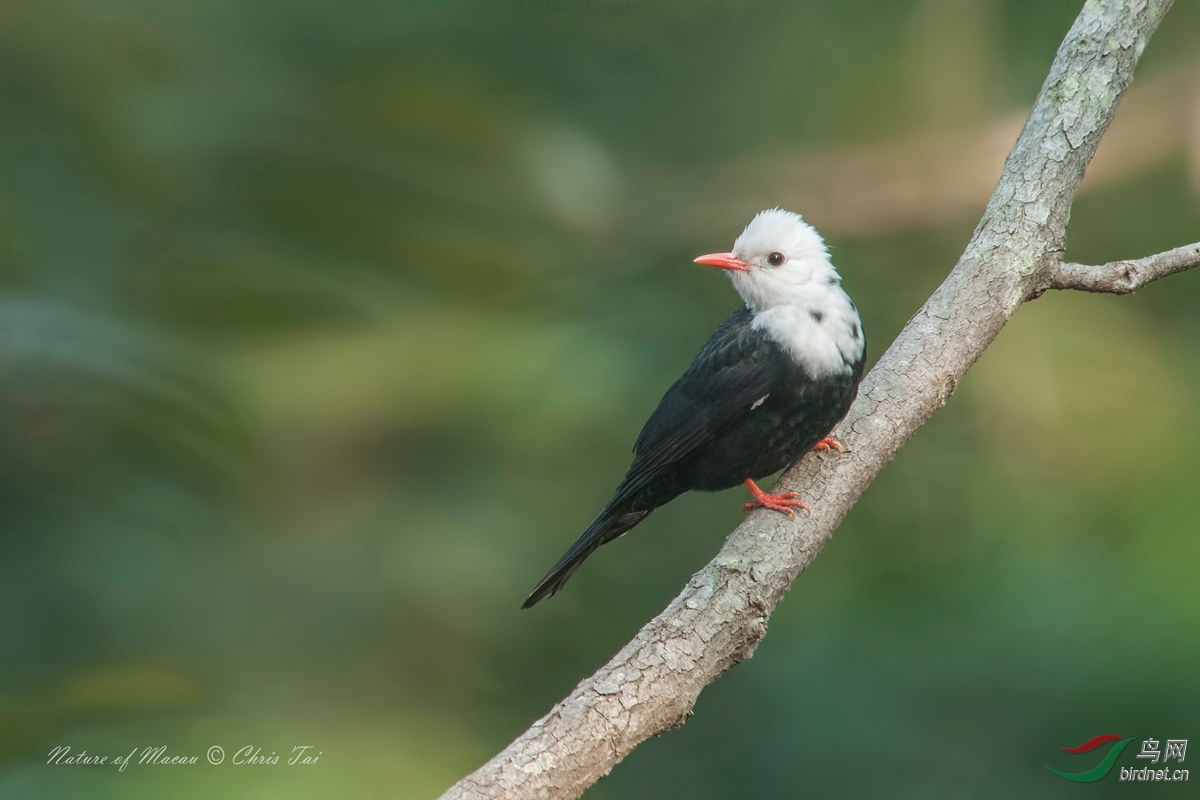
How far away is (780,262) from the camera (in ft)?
12.2

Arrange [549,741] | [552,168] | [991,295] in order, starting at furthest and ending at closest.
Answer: [552,168] < [991,295] < [549,741]

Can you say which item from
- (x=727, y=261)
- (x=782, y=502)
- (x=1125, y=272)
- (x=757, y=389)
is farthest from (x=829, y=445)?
(x=1125, y=272)

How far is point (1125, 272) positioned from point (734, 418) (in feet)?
4.36

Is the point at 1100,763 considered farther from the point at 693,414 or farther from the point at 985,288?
the point at 693,414

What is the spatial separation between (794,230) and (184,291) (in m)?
4.12

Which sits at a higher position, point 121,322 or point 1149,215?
point 121,322

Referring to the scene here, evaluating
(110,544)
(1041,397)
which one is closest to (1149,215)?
(1041,397)

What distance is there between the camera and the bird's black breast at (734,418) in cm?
336

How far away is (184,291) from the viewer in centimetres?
628

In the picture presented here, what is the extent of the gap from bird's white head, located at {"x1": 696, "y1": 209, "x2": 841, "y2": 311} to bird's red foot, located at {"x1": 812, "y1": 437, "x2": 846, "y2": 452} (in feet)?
1.75

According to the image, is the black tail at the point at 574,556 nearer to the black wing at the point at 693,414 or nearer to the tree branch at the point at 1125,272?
the black wing at the point at 693,414

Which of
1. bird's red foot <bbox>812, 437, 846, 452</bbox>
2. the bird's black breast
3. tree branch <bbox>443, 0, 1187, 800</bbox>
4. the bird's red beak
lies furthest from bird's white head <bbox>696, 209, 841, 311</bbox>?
bird's red foot <bbox>812, 437, 846, 452</bbox>

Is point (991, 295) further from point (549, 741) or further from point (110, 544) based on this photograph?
point (110, 544)

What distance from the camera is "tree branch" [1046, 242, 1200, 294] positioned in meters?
3.23
